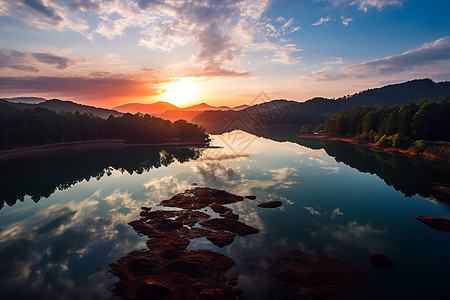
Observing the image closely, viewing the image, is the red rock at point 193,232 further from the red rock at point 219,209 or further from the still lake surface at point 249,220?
the red rock at point 219,209

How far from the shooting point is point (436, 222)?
3127 centimetres

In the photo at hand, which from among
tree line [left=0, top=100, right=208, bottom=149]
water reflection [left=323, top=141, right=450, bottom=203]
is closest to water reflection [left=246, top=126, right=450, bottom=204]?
water reflection [left=323, top=141, right=450, bottom=203]

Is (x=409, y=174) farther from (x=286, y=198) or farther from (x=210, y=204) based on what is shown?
(x=210, y=204)

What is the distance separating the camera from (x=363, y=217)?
33.5m

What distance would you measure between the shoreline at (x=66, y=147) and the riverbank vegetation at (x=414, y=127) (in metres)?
102

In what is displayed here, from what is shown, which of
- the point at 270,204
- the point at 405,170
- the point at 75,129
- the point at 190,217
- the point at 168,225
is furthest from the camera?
the point at 75,129

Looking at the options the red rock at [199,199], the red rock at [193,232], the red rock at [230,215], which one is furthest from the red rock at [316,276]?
the red rock at [199,199]

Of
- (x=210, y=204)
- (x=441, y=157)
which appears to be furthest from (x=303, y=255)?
(x=441, y=157)

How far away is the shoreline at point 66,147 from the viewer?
295 ft

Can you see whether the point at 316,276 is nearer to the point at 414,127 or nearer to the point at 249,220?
the point at 249,220

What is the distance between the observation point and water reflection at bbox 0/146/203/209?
5046 cm

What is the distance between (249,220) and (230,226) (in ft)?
Result: 12.3

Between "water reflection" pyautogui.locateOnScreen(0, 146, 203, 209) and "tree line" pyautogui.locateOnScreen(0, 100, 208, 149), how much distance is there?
73.4 ft

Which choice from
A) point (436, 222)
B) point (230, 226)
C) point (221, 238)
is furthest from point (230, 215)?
point (436, 222)
